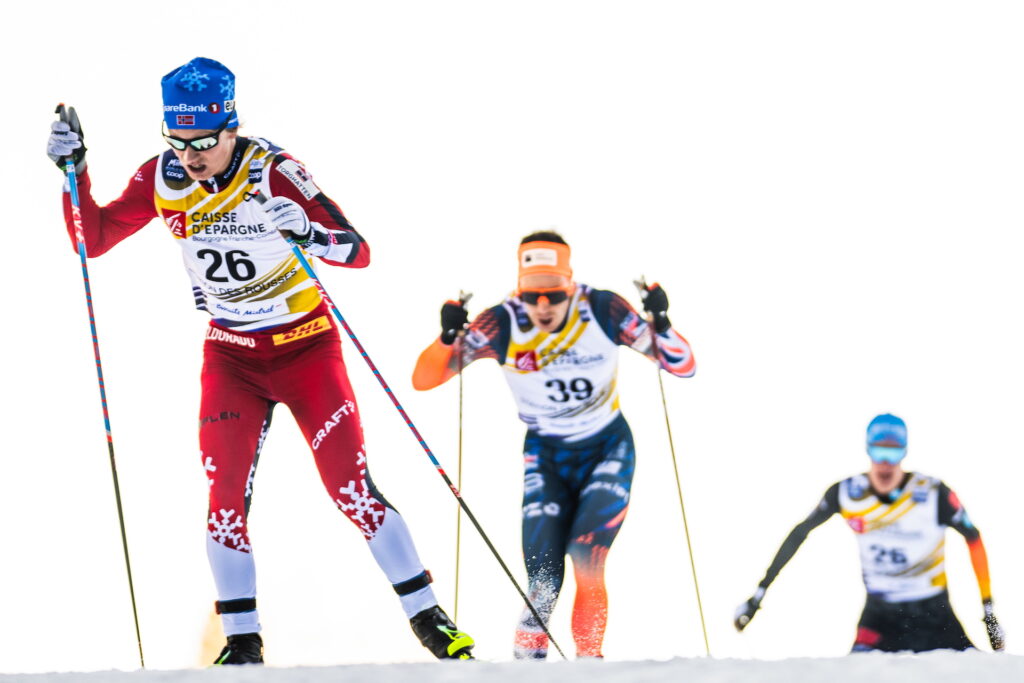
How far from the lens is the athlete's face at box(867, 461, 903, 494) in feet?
15.3

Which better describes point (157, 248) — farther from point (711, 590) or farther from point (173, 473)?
point (711, 590)

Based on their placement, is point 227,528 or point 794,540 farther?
point 794,540

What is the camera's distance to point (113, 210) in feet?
13.0

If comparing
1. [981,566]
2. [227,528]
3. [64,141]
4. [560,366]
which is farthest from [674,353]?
[64,141]

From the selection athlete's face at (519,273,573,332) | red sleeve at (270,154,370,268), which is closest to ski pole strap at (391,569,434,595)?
red sleeve at (270,154,370,268)

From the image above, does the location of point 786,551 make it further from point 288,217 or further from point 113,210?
point 113,210

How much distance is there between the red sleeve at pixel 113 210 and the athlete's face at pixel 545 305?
128cm

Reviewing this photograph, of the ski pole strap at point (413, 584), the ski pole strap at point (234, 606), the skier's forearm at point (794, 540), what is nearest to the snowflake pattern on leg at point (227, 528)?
the ski pole strap at point (234, 606)

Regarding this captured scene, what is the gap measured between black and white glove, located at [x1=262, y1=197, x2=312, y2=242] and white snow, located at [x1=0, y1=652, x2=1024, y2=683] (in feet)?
4.96

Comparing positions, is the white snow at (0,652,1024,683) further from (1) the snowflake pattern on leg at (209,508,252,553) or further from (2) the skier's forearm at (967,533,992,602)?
(2) the skier's forearm at (967,533,992,602)

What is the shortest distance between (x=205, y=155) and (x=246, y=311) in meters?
0.48

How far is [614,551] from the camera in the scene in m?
9.24

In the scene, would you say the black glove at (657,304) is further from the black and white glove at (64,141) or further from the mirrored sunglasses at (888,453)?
the black and white glove at (64,141)

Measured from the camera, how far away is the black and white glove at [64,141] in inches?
153
